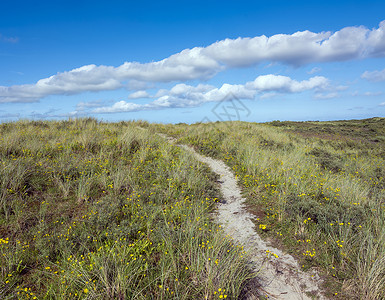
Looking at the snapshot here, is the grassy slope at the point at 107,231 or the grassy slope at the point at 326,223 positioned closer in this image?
the grassy slope at the point at 107,231

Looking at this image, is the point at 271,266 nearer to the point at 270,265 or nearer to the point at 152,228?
the point at 270,265

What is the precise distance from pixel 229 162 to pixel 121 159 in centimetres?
506

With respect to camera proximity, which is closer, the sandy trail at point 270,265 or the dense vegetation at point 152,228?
the dense vegetation at point 152,228

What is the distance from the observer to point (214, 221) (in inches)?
219

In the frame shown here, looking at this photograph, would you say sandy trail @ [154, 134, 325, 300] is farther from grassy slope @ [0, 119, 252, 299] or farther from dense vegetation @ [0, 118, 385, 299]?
grassy slope @ [0, 119, 252, 299]

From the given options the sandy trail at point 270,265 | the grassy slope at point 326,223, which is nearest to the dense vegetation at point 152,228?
the grassy slope at point 326,223

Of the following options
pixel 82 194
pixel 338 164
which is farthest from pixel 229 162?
pixel 82 194

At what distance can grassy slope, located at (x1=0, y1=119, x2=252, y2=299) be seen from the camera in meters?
3.25

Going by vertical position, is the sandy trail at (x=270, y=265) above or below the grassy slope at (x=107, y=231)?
below

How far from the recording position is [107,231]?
4.52m

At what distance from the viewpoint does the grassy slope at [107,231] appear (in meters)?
3.25

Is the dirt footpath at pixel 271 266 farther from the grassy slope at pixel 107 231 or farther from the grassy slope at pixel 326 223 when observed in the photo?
the grassy slope at pixel 107 231

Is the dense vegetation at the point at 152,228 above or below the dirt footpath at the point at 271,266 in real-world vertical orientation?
above

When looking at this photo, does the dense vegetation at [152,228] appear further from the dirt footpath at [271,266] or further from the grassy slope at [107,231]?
the dirt footpath at [271,266]
